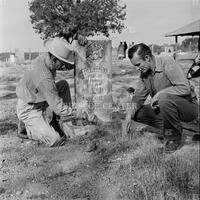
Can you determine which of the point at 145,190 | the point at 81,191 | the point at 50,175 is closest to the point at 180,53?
the point at 145,190

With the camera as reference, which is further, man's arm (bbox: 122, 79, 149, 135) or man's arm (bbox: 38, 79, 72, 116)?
man's arm (bbox: 38, 79, 72, 116)

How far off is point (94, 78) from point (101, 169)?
1.64m

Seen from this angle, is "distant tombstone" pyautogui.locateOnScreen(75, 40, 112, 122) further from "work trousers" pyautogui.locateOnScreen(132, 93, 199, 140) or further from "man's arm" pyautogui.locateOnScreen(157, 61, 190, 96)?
"man's arm" pyautogui.locateOnScreen(157, 61, 190, 96)

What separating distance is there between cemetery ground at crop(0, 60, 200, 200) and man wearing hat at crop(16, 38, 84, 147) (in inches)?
5.9

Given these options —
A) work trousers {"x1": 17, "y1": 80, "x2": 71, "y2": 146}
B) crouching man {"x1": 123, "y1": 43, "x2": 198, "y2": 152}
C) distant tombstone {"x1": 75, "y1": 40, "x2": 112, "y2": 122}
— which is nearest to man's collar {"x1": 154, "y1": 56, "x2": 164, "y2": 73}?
crouching man {"x1": 123, "y1": 43, "x2": 198, "y2": 152}

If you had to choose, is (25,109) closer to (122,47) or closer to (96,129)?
(96,129)

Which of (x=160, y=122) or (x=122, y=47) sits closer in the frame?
(x=122, y=47)

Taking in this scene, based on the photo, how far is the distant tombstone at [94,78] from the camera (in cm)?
411

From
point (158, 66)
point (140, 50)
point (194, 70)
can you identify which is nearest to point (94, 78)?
point (158, 66)

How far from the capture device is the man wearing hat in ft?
10.1

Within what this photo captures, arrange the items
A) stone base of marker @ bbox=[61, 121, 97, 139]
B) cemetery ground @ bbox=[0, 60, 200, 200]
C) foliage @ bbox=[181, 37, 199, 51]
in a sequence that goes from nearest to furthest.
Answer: cemetery ground @ bbox=[0, 60, 200, 200] < foliage @ bbox=[181, 37, 199, 51] < stone base of marker @ bbox=[61, 121, 97, 139]

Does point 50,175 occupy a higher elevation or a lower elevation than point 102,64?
lower

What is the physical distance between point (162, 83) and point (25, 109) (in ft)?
5.92

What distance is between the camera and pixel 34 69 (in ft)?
10.9
